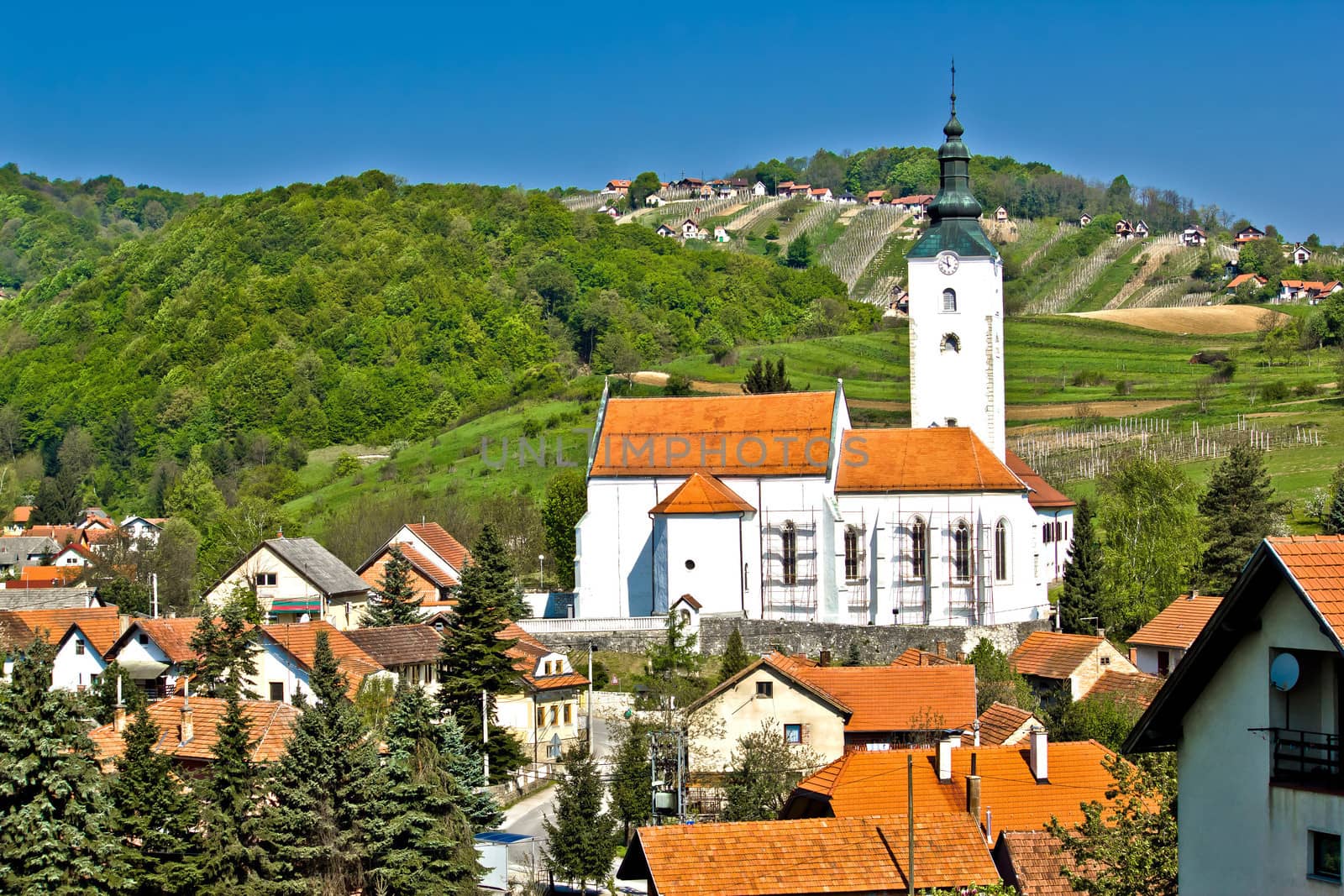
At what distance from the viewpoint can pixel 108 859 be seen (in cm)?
2772

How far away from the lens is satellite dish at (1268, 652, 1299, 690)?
11.0 metres

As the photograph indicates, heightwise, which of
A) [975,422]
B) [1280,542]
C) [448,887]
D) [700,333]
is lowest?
[448,887]

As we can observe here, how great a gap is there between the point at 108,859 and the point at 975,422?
1746 inches

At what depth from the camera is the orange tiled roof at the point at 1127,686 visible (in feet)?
148

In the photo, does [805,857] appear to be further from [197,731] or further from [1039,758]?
[197,731]

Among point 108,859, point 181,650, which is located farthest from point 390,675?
point 108,859

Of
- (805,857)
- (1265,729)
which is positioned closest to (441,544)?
(805,857)

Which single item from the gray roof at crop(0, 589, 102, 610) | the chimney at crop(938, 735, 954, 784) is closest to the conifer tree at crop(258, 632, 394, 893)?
the chimney at crop(938, 735, 954, 784)

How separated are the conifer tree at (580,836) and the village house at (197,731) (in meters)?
5.67

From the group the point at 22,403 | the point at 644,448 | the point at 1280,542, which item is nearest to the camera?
the point at 1280,542

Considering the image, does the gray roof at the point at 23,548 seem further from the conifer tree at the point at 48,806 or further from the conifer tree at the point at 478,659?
the conifer tree at the point at 48,806

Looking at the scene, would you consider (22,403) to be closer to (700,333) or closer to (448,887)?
(700,333)

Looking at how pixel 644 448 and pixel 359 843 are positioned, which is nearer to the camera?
pixel 359 843

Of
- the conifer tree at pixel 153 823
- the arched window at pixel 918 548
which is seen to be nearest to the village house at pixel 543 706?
the arched window at pixel 918 548
